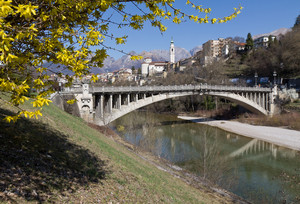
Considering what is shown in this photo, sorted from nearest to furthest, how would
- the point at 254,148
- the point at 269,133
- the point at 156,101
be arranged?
the point at 254,148
the point at 269,133
the point at 156,101

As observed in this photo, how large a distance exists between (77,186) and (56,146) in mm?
2477

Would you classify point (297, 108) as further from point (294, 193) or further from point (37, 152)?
point (37, 152)

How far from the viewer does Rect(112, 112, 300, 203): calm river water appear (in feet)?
42.2

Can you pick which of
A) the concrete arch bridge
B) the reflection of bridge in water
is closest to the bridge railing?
the concrete arch bridge

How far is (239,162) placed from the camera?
18594 millimetres

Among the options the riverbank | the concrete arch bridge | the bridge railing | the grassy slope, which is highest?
the bridge railing

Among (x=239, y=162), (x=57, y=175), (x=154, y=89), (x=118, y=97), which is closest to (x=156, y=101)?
(x=154, y=89)

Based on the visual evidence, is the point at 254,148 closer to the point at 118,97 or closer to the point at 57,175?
A: the point at 118,97

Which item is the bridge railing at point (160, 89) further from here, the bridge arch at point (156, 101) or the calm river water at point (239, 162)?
the calm river water at point (239, 162)

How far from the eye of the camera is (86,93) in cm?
2339

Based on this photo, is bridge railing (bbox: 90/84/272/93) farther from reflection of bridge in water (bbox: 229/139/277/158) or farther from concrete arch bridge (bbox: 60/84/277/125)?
reflection of bridge in water (bbox: 229/139/277/158)

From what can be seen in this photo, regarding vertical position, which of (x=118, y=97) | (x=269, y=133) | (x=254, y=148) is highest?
(x=118, y=97)

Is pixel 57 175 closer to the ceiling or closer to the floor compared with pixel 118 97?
closer to the floor

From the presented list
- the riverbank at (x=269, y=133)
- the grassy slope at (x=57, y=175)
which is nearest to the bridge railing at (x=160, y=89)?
the riverbank at (x=269, y=133)
